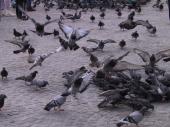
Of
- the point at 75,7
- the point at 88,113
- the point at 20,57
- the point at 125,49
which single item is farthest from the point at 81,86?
the point at 75,7

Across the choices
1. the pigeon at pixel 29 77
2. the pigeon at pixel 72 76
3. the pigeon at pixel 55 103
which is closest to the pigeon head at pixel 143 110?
the pigeon at pixel 55 103

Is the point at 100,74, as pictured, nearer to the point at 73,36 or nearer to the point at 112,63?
the point at 112,63

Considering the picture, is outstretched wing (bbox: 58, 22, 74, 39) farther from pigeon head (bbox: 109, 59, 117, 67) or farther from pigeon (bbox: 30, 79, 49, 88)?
pigeon head (bbox: 109, 59, 117, 67)

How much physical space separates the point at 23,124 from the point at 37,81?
7.41 ft

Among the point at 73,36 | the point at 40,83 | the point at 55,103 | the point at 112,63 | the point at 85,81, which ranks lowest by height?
the point at 40,83

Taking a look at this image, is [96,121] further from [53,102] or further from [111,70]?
[111,70]

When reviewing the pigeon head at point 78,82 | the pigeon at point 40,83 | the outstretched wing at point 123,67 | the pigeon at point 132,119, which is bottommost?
the pigeon at point 40,83

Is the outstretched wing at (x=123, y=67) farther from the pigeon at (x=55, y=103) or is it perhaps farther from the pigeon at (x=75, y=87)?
the pigeon at (x=55, y=103)

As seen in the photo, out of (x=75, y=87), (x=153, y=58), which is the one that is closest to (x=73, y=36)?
(x=153, y=58)

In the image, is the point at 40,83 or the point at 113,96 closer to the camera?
the point at 113,96

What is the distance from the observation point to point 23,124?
7.90 m

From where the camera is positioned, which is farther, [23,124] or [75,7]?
[75,7]

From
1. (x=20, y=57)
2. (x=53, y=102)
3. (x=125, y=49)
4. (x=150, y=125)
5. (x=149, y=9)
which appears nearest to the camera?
(x=150, y=125)

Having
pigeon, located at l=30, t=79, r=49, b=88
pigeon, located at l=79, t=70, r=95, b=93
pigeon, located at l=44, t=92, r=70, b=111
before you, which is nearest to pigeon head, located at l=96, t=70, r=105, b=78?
pigeon, located at l=79, t=70, r=95, b=93
